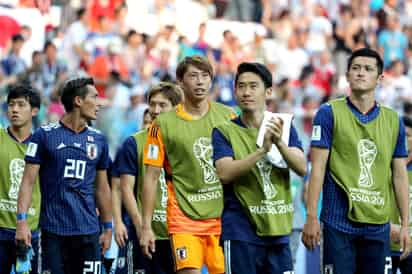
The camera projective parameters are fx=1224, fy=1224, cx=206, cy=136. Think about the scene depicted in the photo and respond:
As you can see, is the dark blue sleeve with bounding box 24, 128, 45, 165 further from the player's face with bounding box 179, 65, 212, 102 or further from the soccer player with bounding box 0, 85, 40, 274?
the player's face with bounding box 179, 65, 212, 102

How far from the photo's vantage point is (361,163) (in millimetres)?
10172

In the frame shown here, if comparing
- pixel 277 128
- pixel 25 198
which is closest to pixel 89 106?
pixel 25 198

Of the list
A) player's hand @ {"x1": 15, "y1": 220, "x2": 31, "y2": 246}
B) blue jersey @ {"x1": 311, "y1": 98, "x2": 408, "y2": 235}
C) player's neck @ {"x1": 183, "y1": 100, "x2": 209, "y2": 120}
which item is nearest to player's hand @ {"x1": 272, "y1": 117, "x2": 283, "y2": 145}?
blue jersey @ {"x1": 311, "y1": 98, "x2": 408, "y2": 235}

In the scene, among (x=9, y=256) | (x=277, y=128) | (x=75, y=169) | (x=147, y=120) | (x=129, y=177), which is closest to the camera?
(x=277, y=128)

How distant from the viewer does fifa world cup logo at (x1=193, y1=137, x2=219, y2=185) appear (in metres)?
10.7

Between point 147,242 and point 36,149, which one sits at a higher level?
point 36,149

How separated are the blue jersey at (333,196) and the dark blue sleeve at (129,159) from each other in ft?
8.26

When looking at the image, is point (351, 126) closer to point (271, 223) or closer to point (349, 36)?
point (271, 223)

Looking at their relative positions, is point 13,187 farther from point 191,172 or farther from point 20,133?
point 191,172

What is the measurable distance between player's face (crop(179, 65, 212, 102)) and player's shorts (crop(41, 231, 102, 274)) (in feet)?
5.90

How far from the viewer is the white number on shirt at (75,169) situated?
37.2ft

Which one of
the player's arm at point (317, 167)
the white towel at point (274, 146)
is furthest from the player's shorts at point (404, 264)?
the white towel at point (274, 146)

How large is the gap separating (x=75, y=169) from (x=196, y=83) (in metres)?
1.57

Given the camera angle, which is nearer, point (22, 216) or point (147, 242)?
point (147, 242)
